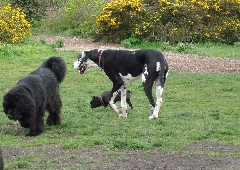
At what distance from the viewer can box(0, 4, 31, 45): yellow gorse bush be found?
2311 centimetres

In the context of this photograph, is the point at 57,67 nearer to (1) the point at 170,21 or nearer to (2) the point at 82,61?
(2) the point at 82,61

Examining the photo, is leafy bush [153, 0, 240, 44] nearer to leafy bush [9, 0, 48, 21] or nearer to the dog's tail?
leafy bush [9, 0, 48, 21]

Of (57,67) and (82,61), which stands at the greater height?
(57,67)

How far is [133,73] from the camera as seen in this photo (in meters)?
11.8

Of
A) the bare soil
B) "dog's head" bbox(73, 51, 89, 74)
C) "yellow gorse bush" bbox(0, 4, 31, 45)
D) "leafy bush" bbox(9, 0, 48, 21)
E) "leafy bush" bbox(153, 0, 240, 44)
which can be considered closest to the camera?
the bare soil

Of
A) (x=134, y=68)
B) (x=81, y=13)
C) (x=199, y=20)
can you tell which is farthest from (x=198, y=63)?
(x=81, y=13)

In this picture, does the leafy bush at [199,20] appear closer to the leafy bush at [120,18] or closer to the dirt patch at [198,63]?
the leafy bush at [120,18]

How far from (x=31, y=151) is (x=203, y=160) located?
2.72 m

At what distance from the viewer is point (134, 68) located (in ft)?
38.4

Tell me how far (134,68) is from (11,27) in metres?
13.2

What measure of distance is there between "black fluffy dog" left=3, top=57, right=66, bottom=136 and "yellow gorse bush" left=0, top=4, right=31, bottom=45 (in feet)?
41.0

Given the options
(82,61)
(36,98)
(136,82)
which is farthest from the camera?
(136,82)

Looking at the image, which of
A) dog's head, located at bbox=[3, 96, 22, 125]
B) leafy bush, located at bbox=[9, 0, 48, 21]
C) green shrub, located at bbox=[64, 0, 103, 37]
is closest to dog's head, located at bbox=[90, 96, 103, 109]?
dog's head, located at bbox=[3, 96, 22, 125]

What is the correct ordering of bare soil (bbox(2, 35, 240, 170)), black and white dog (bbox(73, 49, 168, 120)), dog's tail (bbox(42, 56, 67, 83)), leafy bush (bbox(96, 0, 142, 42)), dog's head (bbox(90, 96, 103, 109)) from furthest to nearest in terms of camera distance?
leafy bush (bbox(96, 0, 142, 42)), dog's head (bbox(90, 96, 103, 109)), black and white dog (bbox(73, 49, 168, 120)), dog's tail (bbox(42, 56, 67, 83)), bare soil (bbox(2, 35, 240, 170))
